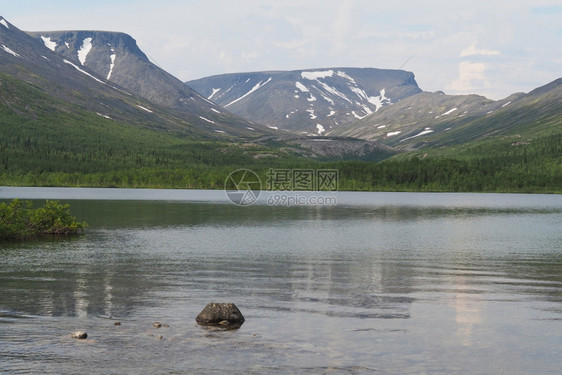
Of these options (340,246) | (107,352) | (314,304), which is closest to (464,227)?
(340,246)

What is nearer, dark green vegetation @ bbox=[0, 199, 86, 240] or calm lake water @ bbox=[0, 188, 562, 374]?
calm lake water @ bbox=[0, 188, 562, 374]

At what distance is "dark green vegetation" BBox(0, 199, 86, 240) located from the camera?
62438 mm

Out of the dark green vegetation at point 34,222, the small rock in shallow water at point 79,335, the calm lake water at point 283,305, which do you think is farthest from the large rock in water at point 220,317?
the dark green vegetation at point 34,222

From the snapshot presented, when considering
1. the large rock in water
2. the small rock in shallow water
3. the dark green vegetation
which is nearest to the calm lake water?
the small rock in shallow water

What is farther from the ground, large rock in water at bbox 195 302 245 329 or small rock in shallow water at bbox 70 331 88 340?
large rock in water at bbox 195 302 245 329

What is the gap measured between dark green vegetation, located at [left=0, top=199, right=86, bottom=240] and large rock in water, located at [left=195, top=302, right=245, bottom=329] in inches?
1567

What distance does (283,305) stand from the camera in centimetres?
3247

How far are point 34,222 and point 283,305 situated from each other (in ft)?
138

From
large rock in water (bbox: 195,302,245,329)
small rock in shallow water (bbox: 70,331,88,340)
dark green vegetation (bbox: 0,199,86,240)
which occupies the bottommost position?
small rock in shallow water (bbox: 70,331,88,340)

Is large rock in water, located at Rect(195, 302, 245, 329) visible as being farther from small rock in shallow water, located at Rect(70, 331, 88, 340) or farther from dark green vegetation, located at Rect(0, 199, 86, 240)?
dark green vegetation, located at Rect(0, 199, 86, 240)

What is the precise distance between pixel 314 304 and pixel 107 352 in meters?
12.7

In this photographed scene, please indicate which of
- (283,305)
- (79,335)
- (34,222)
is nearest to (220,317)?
(283,305)

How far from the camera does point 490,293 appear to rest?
3731cm

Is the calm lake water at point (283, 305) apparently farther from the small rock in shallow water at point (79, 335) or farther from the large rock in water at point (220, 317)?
the large rock in water at point (220, 317)
